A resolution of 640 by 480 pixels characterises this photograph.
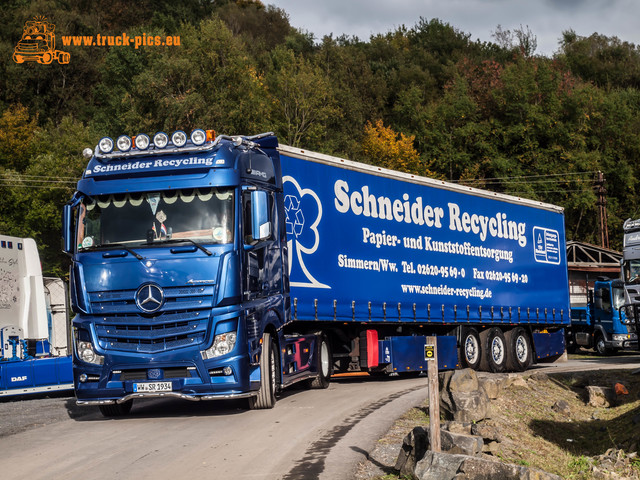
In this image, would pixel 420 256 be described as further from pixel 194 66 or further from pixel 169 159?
pixel 194 66

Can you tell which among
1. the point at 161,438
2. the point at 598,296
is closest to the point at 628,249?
the point at 598,296

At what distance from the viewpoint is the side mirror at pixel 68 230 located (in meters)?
12.8

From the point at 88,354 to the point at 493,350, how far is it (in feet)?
40.1

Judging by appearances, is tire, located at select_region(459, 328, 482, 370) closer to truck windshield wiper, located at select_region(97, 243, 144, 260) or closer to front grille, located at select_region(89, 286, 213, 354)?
front grille, located at select_region(89, 286, 213, 354)

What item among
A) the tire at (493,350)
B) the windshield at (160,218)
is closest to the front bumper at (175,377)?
the windshield at (160,218)

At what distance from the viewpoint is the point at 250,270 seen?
12844mm

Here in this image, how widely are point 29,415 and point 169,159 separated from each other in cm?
540

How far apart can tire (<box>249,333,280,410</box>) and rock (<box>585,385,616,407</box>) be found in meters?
8.34

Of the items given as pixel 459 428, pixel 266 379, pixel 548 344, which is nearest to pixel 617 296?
pixel 548 344

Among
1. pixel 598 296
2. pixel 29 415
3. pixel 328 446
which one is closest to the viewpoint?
pixel 328 446

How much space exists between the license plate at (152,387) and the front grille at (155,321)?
48 centimetres

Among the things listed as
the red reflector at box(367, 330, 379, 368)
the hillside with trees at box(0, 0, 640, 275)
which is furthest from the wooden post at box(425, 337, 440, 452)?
the hillside with trees at box(0, 0, 640, 275)

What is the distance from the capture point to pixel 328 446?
10523mm

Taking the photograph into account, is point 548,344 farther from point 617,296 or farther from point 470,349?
point 617,296
